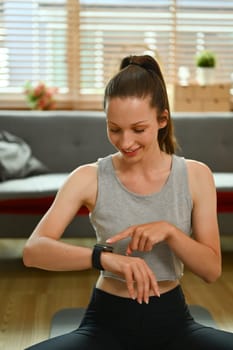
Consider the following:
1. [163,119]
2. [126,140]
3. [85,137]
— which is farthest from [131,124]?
[85,137]

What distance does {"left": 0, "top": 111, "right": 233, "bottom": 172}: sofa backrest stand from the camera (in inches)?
146

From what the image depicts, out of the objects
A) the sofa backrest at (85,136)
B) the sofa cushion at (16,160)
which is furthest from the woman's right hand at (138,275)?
the sofa backrest at (85,136)

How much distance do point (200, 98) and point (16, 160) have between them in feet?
4.81

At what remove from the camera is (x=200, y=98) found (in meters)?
4.26

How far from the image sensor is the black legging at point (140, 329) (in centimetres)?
139

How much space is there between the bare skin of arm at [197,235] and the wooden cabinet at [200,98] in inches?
106

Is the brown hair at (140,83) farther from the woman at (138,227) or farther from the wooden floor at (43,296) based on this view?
the wooden floor at (43,296)

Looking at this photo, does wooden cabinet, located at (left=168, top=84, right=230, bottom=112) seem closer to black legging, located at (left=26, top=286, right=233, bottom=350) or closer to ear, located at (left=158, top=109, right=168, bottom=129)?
ear, located at (left=158, top=109, right=168, bottom=129)

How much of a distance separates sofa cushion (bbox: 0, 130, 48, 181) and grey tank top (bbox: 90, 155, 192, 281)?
72.3 inches

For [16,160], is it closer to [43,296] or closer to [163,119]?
[43,296]

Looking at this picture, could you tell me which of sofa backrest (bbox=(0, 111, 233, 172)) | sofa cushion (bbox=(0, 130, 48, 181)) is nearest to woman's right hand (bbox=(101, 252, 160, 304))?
sofa cushion (bbox=(0, 130, 48, 181))

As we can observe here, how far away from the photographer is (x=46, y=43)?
4.59m

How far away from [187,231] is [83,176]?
0.30 m

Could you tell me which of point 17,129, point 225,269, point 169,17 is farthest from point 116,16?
point 225,269
